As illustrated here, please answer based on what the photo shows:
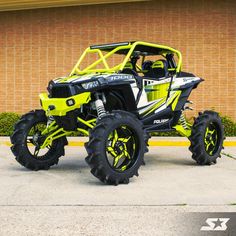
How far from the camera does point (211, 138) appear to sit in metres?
9.89

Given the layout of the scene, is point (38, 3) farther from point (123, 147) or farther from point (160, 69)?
point (123, 147)

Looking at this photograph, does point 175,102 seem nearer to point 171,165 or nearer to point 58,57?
point 171,165

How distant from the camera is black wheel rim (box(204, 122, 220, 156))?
9.81 m

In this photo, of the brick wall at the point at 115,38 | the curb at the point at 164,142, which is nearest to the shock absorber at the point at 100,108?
the curb at the point at 164,142

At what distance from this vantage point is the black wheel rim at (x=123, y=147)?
7.90 m

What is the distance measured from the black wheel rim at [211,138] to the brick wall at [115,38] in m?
6.05

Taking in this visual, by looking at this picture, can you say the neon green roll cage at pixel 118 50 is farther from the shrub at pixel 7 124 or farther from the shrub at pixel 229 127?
the shrub at pixel 7 124

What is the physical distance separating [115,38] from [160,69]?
699 cm

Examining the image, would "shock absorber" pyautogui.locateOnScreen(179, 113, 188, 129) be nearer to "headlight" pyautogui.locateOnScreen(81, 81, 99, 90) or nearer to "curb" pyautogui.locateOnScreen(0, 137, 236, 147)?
"headlight" pyautogui.locateOnScreen(81, 81, 99, 90)

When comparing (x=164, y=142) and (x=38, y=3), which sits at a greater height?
(x=38, y=3)

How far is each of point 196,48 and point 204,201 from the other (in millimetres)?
10026

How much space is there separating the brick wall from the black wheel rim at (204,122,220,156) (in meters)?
6.05

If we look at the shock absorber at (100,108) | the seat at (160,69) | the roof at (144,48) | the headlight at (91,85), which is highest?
the roof at (144,48)

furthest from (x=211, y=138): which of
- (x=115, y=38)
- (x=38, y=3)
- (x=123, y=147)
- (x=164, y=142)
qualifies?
(x=38, y=3)
